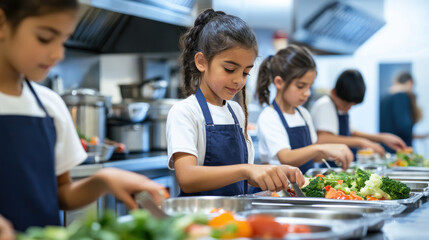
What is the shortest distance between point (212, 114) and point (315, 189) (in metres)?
0.46

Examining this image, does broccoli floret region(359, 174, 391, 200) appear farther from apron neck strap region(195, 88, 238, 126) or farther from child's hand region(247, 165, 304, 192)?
apron neck strap region(195, 88, 238, 126)

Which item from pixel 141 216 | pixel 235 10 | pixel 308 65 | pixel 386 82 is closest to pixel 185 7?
pixel 235 10

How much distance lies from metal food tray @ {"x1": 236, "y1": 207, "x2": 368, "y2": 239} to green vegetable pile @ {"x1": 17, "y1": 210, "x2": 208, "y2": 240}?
1.15ft

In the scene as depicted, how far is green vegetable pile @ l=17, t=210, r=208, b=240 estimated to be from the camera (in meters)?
0.93

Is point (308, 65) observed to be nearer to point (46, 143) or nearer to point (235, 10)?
point (46, 143)

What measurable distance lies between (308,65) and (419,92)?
6.11 meters

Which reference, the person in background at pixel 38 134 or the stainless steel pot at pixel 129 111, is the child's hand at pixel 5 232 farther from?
the stainless steel pot at pixel 129 111

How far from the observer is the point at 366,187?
6.88 ft

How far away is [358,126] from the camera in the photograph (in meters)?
8.78

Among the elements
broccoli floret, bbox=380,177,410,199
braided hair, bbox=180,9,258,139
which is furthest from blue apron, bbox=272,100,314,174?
broccoli floret, bbox=380,177,410,199

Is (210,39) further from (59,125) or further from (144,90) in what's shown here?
(144,90)

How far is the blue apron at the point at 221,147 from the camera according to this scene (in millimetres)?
2035

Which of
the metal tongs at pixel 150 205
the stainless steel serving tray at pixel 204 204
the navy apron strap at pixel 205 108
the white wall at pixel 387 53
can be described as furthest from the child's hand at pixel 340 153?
the white wall at pixel 387 53

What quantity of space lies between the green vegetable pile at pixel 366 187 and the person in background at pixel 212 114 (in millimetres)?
242
